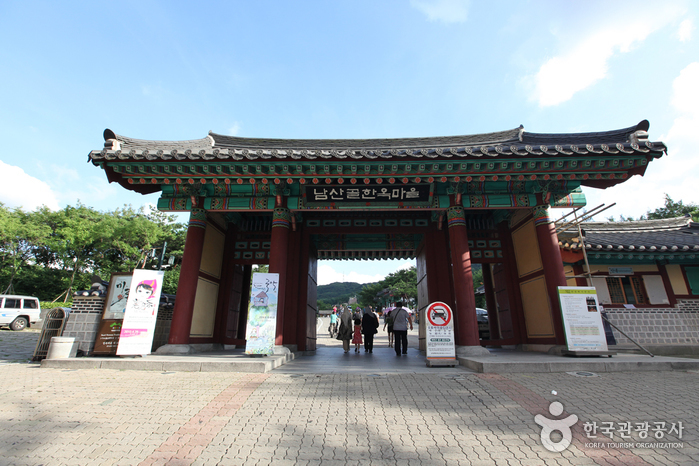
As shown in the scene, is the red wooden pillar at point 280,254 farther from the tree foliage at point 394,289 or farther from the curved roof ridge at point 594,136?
the tree foliage at point 394,289

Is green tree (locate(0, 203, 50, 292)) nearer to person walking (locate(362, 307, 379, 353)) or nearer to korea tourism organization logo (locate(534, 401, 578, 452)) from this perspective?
person walking (locate(362, 307, 379, 353))

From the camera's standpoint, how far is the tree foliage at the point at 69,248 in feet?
84.3

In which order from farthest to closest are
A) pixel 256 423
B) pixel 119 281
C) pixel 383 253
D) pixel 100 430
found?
pixel 383 253
pixel 119 281
pixel 256 423
pixel 100 430

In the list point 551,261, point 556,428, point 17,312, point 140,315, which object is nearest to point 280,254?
point 140,315

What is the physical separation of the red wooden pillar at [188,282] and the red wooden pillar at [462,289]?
7115 mm

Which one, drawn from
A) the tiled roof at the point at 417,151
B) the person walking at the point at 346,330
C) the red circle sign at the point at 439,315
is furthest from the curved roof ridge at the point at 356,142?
the red circle sign at the point at 439,315

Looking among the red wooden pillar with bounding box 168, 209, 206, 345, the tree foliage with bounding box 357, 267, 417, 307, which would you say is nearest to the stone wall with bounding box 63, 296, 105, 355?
the red wooden pillar with bounding box 168, 209, 206, 345

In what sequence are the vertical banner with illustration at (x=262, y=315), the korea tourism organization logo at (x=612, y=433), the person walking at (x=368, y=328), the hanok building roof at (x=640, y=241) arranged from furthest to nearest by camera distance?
1. the person walking at (x=368, y=328)
2. the hanok building roof at (x=640, y=241)
3. the vertical banner with illustration at (x=262, y=315)
4. the korea tourism organization logo at (x=612, y=433)

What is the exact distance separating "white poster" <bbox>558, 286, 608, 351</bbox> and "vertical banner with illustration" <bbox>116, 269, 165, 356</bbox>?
31.0ft

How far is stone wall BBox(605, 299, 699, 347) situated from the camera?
10.1 meters

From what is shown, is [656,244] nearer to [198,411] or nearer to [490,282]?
[490,282]

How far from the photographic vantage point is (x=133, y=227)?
2755 centimetres

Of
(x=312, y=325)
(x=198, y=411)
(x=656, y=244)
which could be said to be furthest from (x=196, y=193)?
(x=656, y=244)

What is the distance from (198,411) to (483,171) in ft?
25.8
